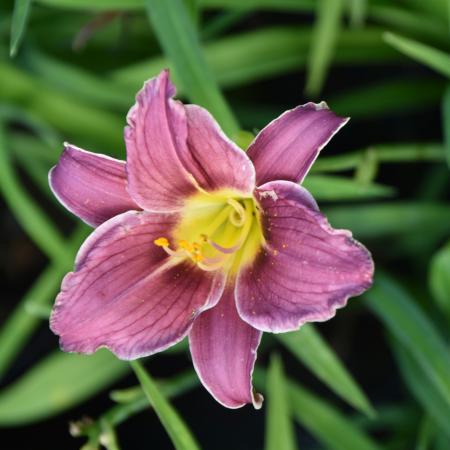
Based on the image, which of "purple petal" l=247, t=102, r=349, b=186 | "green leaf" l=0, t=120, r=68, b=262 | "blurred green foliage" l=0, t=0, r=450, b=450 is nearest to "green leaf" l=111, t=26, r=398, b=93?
"blurred green foliage" l=0, t=0, r=450, b=450

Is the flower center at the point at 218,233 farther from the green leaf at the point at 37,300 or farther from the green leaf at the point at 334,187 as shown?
the green leaf at the point at 37,300

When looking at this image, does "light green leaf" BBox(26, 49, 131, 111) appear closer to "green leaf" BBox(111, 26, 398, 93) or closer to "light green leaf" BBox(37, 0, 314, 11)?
"green leaf" BBox(111, 26, 398, 93)

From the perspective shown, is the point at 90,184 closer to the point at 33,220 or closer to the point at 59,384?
the point at 33,220

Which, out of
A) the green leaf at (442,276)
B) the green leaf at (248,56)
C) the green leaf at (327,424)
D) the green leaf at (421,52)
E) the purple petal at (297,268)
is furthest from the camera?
the green leaf at (248,56)

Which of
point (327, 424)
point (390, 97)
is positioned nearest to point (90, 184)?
point (327, 424)

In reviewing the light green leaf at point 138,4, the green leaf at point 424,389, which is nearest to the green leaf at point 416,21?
the light green leaf at point 138,4

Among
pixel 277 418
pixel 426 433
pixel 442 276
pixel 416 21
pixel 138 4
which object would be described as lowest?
pixel 426 433

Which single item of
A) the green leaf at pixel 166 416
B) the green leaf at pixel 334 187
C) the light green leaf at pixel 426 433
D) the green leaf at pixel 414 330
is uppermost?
the green leaf at pixel 334 187
